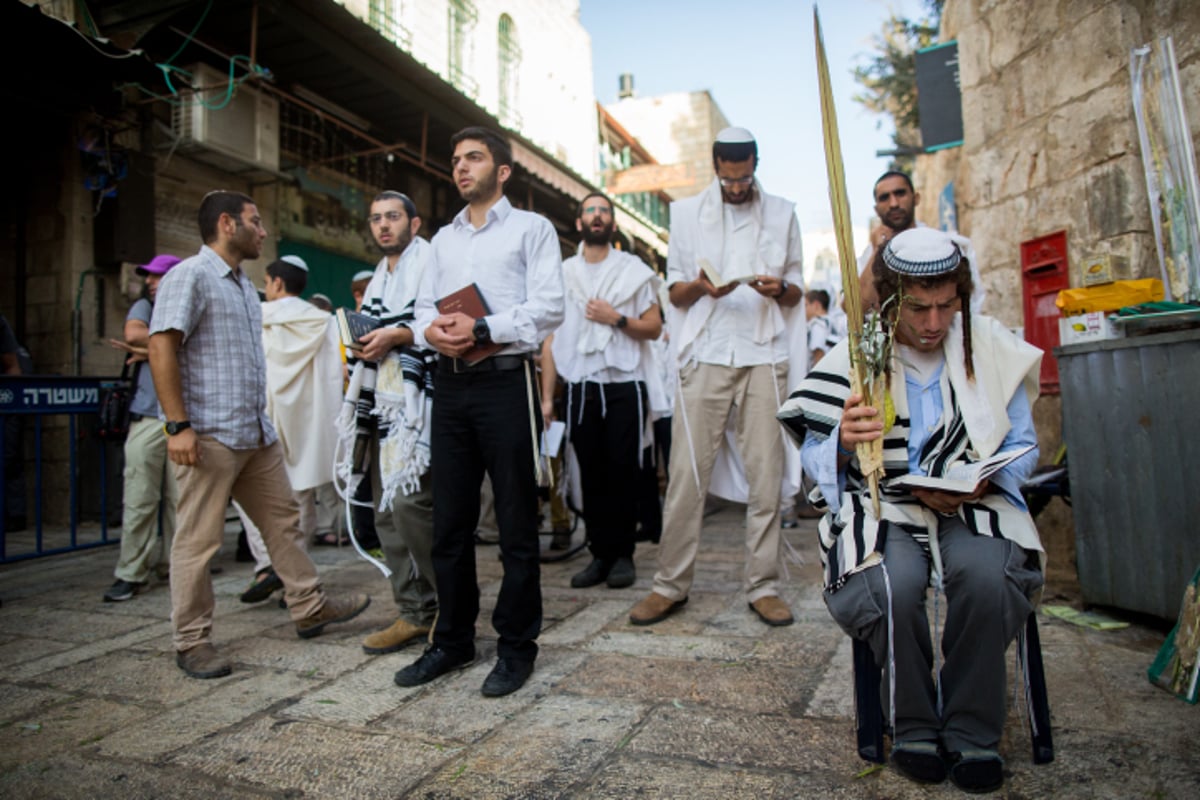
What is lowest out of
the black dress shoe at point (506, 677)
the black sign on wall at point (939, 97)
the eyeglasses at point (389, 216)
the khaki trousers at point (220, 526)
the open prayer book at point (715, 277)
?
the black dress shoe at point (506, 677)

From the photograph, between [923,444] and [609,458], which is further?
[609,458]

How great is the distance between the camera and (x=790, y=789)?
1.90 m

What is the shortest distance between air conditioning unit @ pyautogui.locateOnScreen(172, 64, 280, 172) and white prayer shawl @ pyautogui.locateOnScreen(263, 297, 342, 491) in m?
3.15

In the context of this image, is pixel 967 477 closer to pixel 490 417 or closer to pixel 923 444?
pixel 923 444

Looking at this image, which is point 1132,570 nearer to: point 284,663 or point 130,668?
point 284,663

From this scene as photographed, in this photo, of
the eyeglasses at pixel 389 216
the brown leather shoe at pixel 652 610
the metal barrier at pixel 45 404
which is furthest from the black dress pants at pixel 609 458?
the metal barrier at pixel 45 404

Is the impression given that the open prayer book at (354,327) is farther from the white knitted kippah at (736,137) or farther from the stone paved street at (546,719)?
the white knitted kippah at (736,137)

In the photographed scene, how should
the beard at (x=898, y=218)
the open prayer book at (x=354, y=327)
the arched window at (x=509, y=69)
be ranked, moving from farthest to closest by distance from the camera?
the arched window at (x=509, y=69) → the beard at (x=898, y=218) → the open prayer book at (x=354, y=327)

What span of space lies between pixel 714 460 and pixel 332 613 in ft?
6.27

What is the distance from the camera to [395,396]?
325 centimetres

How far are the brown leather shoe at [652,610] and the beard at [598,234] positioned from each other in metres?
2.17

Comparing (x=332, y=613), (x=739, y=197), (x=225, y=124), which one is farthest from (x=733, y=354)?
(x=225, y=124)

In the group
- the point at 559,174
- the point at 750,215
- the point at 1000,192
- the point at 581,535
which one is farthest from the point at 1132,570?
the point at 559,174

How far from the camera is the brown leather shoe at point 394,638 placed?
3.18 m
